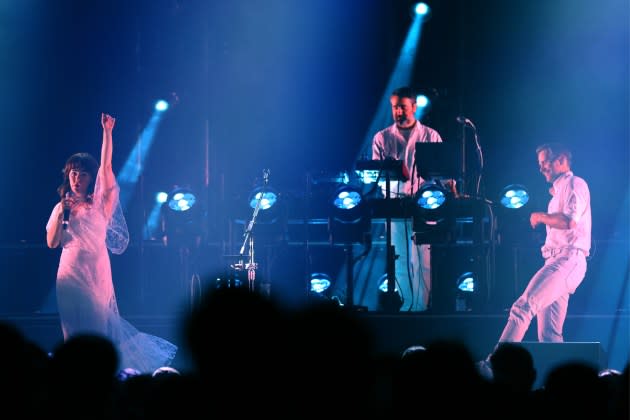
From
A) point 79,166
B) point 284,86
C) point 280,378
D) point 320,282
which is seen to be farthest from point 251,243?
point 280,378

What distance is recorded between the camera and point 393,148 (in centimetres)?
980

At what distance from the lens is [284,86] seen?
12.0 metres

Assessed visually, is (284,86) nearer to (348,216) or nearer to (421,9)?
(421,9)

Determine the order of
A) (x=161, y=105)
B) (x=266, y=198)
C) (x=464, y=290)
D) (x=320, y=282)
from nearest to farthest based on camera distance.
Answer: (x=266, y=198), (x=464, y=290), (x=320, y=282), (x=161, y=105)

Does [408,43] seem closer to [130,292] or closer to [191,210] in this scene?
[191,210]

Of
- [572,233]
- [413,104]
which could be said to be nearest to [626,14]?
[413,104]

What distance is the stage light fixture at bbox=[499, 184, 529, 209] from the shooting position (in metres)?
9.23

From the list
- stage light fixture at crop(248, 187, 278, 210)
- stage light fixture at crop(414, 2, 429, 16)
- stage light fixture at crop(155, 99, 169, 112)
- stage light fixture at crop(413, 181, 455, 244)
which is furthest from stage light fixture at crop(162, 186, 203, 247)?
stage light fixture at crop(414, 2, 429, 16)

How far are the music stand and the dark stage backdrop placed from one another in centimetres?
228

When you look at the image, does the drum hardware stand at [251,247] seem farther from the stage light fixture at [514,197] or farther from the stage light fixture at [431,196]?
the stage light fixture at [514,197]

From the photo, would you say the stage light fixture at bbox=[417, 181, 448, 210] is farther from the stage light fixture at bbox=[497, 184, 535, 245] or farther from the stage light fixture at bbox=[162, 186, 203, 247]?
the stage light fixture at bbox=[162, 186, 203, 247]

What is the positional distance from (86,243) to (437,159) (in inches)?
131

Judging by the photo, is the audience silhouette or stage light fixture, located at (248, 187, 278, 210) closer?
the audience silhouette

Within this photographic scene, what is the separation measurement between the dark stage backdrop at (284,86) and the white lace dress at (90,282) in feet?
12.1
